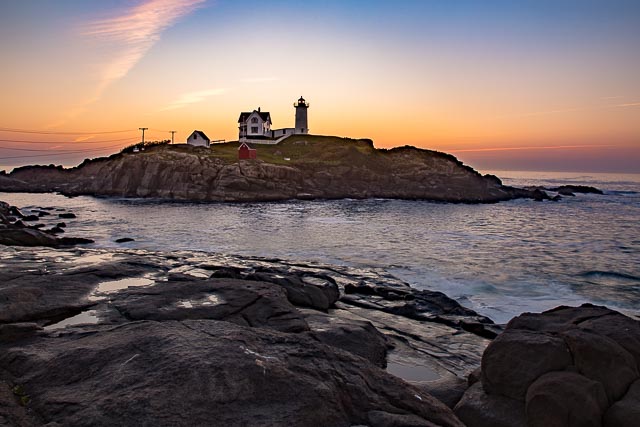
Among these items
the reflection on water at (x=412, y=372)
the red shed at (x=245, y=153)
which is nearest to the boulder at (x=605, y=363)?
the reflection on water at (x=412, y=372)

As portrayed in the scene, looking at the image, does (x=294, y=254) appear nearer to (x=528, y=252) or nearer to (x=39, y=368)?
(x=528, y=252)

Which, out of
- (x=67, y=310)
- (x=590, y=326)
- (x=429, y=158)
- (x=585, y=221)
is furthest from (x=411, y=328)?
(x=429, y=158)

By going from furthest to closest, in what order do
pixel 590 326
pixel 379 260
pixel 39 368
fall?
pixel 379 260, pixel 590 326, pixel 39 368

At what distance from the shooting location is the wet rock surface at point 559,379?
26.4 ft

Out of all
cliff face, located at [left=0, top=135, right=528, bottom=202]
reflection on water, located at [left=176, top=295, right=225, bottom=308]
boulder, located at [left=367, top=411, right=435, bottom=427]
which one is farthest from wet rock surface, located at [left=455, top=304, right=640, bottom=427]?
cliff face, located at [left=0, top=135, right=528, bottom=202]

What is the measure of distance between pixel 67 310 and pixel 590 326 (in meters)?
12.8

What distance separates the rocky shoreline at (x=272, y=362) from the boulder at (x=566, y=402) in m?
0.02

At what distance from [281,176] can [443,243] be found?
2300 inches

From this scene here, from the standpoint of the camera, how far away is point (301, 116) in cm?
14225

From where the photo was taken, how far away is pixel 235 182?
3430 inches

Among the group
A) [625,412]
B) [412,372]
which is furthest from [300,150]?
[625,412]

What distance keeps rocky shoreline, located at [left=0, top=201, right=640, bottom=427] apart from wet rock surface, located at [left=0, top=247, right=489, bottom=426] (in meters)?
0.02

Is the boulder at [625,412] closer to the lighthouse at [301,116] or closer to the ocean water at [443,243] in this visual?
the ocean water at [443,243]

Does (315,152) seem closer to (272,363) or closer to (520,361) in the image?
Result: (520,361)
